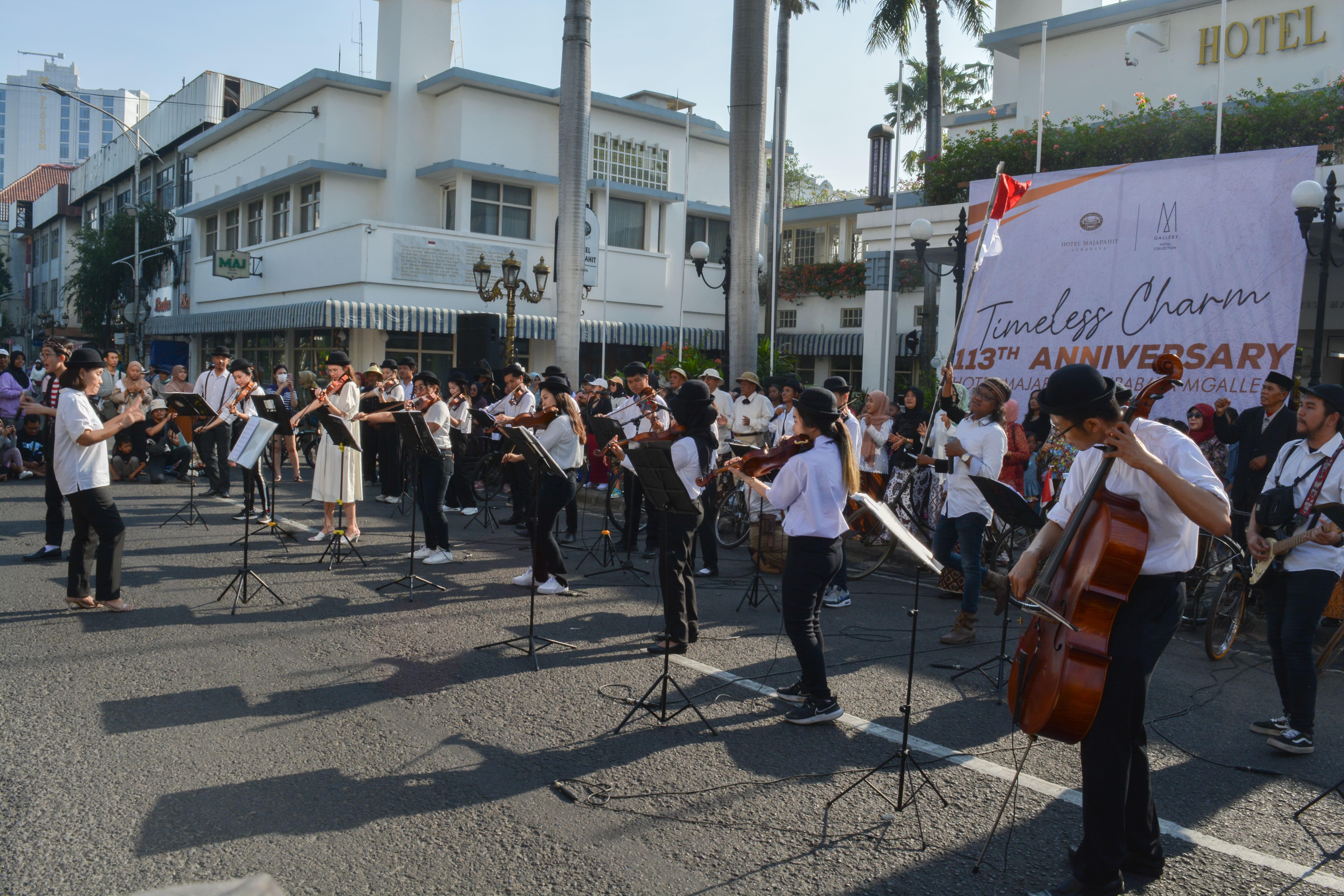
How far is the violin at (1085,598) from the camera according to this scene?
330cm

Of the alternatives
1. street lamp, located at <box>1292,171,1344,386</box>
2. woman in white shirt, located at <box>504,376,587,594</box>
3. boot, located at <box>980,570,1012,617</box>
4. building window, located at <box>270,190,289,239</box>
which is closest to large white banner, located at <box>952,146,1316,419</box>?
street lamp, located at <box>1292,171,1344,386</box>

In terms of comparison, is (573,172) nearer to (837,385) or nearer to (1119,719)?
(837,385)

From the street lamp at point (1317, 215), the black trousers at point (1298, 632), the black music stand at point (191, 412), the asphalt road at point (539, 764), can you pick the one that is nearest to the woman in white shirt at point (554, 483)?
the asphalt road at point (539, 764)

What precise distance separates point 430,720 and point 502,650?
1412 mm

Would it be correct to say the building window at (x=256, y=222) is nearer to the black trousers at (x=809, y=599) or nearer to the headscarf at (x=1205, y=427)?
the headscarf at (x=1205, y=427)

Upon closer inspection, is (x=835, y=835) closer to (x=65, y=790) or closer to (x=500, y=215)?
(x=65, y=790)

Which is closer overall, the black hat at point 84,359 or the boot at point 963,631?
the black hat at point 84,359

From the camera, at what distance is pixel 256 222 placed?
102ft

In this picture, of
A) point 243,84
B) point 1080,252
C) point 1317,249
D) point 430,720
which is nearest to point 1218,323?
point 1080,252

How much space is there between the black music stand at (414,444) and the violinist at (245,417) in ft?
5.23

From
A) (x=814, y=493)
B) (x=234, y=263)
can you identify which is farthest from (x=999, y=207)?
(x=234, y=263)

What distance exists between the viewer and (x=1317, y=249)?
1227 centimetres

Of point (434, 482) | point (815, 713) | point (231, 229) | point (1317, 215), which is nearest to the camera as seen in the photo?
point (815, 713)

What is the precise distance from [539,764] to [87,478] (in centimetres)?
463
